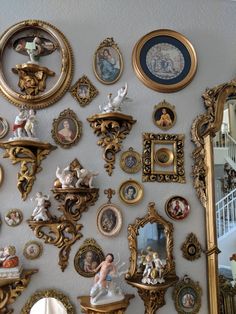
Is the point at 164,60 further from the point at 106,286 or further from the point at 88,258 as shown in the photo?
the point at 106,286

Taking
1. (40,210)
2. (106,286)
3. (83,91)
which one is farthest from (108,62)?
(106,286)

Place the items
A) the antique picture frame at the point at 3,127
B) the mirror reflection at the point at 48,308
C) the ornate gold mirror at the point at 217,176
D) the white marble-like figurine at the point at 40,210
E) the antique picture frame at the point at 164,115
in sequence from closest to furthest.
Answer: the mirror reflection at the point at 48,308
the white marble-like figurine at the point at 40,210
the antique picture frame at the point at 3,127
the ornate gold mirror at the point at 217,176
the antique picture frame at the point at 164,115

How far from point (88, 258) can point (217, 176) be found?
1.14m

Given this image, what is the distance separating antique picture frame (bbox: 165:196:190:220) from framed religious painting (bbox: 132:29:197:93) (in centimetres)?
83

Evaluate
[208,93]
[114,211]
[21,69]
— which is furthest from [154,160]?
[21,69]

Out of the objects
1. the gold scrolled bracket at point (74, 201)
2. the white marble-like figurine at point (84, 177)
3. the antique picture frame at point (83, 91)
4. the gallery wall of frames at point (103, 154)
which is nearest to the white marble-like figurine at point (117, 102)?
the gallery wall of frames at point (103, 154)

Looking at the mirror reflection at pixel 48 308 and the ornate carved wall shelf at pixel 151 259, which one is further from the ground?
the ornate carved wall shelf at pixel 151 259

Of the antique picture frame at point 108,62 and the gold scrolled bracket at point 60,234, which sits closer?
the gold scrolled bracket at point 60,234

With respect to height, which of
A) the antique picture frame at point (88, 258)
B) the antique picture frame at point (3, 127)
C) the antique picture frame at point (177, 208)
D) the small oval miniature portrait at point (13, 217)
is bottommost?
the antique picture frame at point (88, 258)

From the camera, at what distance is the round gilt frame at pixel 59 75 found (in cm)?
231

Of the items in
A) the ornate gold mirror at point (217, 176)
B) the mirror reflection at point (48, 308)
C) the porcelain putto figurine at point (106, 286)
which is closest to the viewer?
the mirror reflection at point (48, 308)

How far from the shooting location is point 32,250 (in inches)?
87.0

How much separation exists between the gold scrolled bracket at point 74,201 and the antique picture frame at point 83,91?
650 millimetres

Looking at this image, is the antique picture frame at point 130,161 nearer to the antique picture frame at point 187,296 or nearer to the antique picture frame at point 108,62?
the antique picture frame at point 108,62
